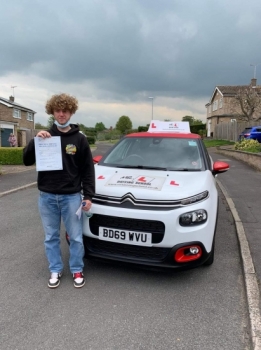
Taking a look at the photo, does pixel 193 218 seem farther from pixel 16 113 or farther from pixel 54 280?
pixel 16 113

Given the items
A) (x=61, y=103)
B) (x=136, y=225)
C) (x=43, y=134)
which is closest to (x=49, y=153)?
(x=43, y=134)

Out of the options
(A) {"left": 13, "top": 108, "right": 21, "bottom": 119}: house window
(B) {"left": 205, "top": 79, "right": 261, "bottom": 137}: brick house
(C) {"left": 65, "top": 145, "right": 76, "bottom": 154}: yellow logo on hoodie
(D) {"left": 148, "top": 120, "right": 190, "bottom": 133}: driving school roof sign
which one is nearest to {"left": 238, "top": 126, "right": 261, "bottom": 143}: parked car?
(B) {"left": 205, "top": 79, "right": 261, "bottom": 137}: brick house

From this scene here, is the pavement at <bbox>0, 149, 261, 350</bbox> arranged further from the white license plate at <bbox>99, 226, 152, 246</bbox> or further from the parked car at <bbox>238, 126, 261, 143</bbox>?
the parked car at <bbox>238, 126, 261, 143</bbox>

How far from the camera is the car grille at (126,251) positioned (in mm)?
3043

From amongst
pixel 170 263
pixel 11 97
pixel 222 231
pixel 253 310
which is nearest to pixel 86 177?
pixel 170 263

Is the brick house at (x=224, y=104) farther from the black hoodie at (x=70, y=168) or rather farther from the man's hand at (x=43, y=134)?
the man's hand at (x=43, y=134)

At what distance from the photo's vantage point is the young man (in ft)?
9.57

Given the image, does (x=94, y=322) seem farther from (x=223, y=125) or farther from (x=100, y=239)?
(x=223, y=125)

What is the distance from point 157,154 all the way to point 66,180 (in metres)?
1.76

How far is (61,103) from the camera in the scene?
2.86 meters

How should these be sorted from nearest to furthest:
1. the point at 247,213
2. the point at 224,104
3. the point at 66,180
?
the point at 66,180
the point at 247,213
the point at 224,104

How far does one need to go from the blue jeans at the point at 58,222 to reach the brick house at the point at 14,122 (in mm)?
25006

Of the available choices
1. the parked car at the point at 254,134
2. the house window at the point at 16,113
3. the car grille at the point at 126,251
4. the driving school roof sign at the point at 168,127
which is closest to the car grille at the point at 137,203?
the car grille at the point at 126,251

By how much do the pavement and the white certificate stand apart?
88.4 inches
